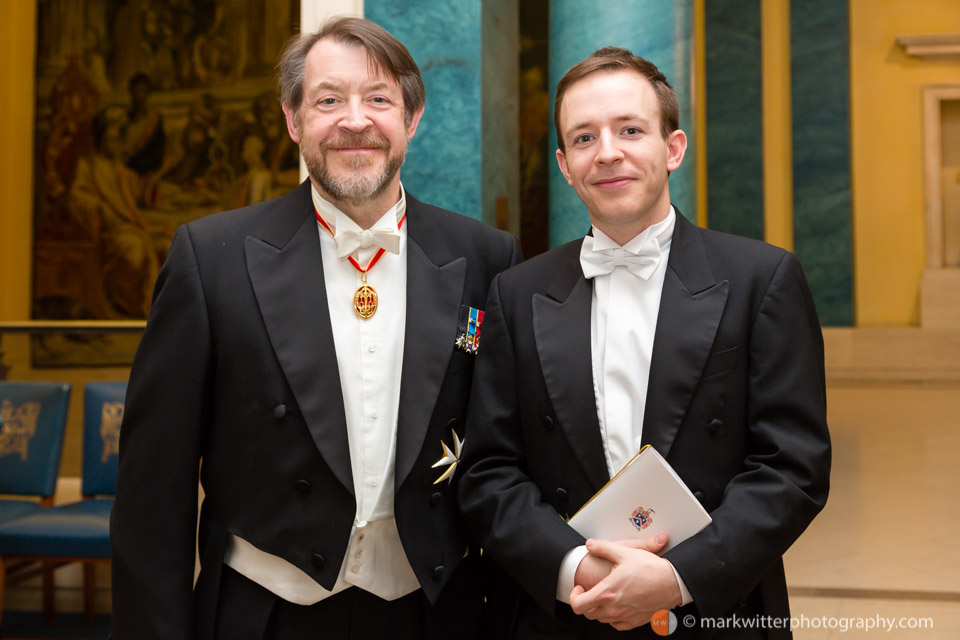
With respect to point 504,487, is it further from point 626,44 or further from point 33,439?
point 33,439

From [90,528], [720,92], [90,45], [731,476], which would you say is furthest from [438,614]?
[720,92]

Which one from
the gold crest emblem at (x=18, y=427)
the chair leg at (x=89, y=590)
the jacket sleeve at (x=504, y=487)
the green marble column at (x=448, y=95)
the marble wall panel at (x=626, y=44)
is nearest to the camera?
the jacket sleeve at (x=504, y=487)

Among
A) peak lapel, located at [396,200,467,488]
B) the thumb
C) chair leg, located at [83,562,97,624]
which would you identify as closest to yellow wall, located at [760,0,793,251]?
chair leg, located at [83,562,97,624]

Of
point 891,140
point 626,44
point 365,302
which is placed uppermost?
point 891,140

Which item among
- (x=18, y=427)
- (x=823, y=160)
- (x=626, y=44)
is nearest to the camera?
(x=626, y=44)

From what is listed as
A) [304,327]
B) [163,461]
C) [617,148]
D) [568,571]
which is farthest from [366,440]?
[617,148]

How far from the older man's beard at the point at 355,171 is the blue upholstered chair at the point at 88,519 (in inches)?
117

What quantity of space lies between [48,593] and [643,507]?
391cm

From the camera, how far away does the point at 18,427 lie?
5.24 meters

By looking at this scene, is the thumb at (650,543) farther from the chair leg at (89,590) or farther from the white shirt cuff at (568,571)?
the chair leg at (89,590)

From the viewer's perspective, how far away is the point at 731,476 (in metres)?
1.93

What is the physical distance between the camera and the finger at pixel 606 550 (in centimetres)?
180

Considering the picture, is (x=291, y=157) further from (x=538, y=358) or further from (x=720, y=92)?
(x=538, y=358)
